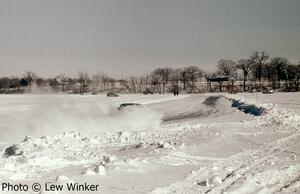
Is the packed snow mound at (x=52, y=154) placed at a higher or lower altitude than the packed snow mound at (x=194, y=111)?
higher

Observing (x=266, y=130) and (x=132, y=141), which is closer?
(x=132, y=141)

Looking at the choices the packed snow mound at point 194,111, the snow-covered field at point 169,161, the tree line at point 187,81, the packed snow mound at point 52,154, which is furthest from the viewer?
the tree line at point 187,81

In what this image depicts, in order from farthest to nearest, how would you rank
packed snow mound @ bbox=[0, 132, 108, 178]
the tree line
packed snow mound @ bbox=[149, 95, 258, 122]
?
the tree line, packed snow mound @ bbox=[149, 95, 258, 122], packed snow mound @ bbox=[0, 132, 108, 178]

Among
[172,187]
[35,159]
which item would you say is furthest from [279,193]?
[35,159]

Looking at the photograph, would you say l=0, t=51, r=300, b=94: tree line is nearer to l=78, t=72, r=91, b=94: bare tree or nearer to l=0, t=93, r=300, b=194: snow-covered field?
l=78, t=72, r=91, b=94: bare tree

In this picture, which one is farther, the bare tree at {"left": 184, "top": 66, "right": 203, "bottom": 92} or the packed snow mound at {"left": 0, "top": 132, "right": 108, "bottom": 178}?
the bare tree at {"left": 184, "top": 66, "right": 203, "bottom": 92}

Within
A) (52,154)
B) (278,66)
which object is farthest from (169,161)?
(278,66)

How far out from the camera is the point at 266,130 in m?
23.9

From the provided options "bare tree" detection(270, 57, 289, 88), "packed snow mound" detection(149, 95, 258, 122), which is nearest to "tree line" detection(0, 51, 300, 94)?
"bare tree" detection(270, 57, 289, 88)

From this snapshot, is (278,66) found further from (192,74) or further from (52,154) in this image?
(52,154)

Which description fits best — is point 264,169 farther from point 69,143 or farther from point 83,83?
point 83,83

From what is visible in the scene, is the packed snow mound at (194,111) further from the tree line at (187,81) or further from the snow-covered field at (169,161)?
the tree line at (187,81)

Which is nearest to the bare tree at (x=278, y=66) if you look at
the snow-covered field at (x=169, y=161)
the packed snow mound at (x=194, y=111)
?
the packed snow mound at (x=194, y=111)

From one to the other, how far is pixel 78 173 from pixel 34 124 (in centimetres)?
1812
